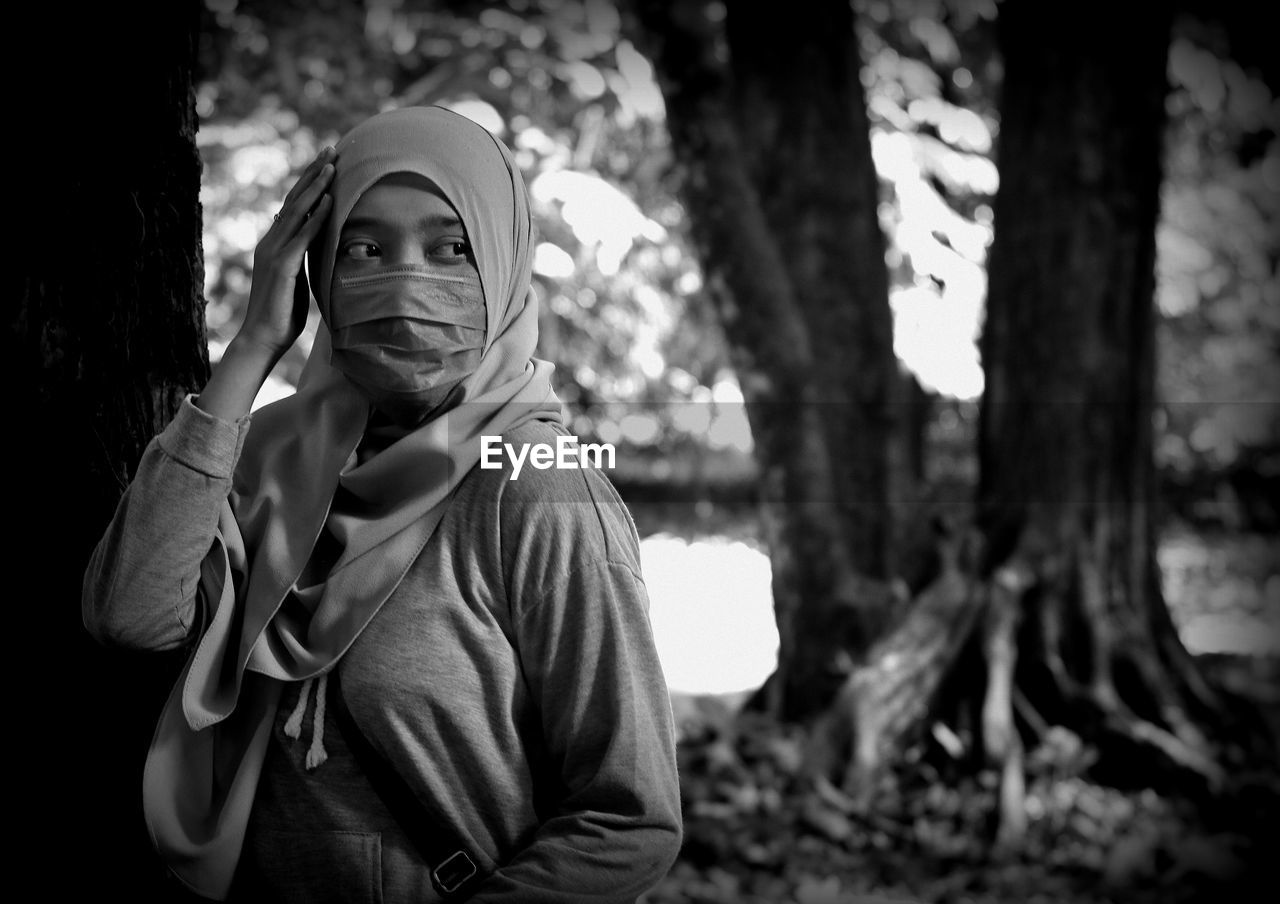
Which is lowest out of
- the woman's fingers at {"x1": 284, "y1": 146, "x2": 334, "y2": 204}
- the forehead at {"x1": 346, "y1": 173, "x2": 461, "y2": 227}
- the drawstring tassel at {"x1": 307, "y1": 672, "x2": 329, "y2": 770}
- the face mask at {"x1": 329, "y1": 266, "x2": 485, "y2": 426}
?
the drawstring tassel at {"x1": 307, "y1": 672, "x2": 329, "y2": 770}

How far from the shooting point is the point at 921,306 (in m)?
5.71

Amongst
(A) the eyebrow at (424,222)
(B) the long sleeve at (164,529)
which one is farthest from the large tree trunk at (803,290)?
(B) the long sleeve at (164,529)

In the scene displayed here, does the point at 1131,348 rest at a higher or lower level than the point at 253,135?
lower

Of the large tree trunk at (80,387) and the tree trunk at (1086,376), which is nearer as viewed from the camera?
the large tree trunk at (80,387)

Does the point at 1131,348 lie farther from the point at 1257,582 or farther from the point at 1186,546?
the point at 1186,546

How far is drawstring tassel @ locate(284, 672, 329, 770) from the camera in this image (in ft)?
4.53

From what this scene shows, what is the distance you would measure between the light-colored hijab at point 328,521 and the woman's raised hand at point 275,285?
0.03 meters

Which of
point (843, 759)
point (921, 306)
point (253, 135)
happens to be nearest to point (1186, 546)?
point (921, 306)

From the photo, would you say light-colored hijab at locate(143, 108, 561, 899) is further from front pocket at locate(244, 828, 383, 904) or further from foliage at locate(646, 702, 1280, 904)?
foliage at locate(646, 702, 1280, 904)

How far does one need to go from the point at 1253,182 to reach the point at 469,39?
163 inches

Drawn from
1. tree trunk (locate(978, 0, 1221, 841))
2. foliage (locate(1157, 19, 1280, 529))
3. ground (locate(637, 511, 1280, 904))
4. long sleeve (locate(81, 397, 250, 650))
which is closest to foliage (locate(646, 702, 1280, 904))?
ground (locate(637, 511, 1280, 904))

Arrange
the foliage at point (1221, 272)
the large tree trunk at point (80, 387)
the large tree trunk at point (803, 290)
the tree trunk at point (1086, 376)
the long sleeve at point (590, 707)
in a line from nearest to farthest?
1. the long sleeve at point (590, 707)
2. the large tree trunk at point (80, 387)
3. the tree trunk at point (1086, 376)
4. the large tree trunk at point (803, 290)
5. the foliage at point (1221, 272)

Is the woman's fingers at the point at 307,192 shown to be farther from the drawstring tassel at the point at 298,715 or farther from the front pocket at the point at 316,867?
the front pocket at the point at 316,867

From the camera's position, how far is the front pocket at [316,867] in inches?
53.7
